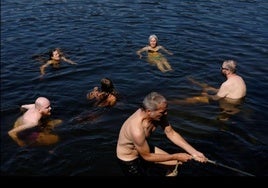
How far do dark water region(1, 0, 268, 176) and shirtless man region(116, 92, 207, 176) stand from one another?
1.16 metres

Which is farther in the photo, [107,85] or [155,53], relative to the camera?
[155,53]

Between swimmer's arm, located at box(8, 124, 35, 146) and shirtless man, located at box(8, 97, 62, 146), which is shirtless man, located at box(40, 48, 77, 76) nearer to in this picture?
shirtless man, located at box(8, 97, 62, 146)

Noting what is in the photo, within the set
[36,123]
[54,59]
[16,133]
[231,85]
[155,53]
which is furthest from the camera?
[155,53]

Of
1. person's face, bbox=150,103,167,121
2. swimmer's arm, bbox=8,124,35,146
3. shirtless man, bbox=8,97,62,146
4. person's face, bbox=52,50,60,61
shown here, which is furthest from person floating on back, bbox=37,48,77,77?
person's face, bbox=150,103,167,121

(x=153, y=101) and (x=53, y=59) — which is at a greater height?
(x=153, y=101)

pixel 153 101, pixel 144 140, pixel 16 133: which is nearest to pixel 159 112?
pixel 153 101

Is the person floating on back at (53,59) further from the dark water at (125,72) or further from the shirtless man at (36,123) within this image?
the shirtless man at (36,123)

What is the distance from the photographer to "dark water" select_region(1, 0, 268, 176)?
922 centimetres

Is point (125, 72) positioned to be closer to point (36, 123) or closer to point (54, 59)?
point (54, 59)

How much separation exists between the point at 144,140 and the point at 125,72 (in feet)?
28.5

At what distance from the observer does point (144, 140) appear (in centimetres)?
684

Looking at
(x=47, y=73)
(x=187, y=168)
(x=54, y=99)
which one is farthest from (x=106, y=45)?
(x=187, y=168)

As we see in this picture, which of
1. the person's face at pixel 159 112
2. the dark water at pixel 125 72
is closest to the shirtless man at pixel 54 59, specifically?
the dark water at pixel 125 72

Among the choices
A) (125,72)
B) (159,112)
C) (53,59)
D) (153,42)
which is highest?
(159,112)
